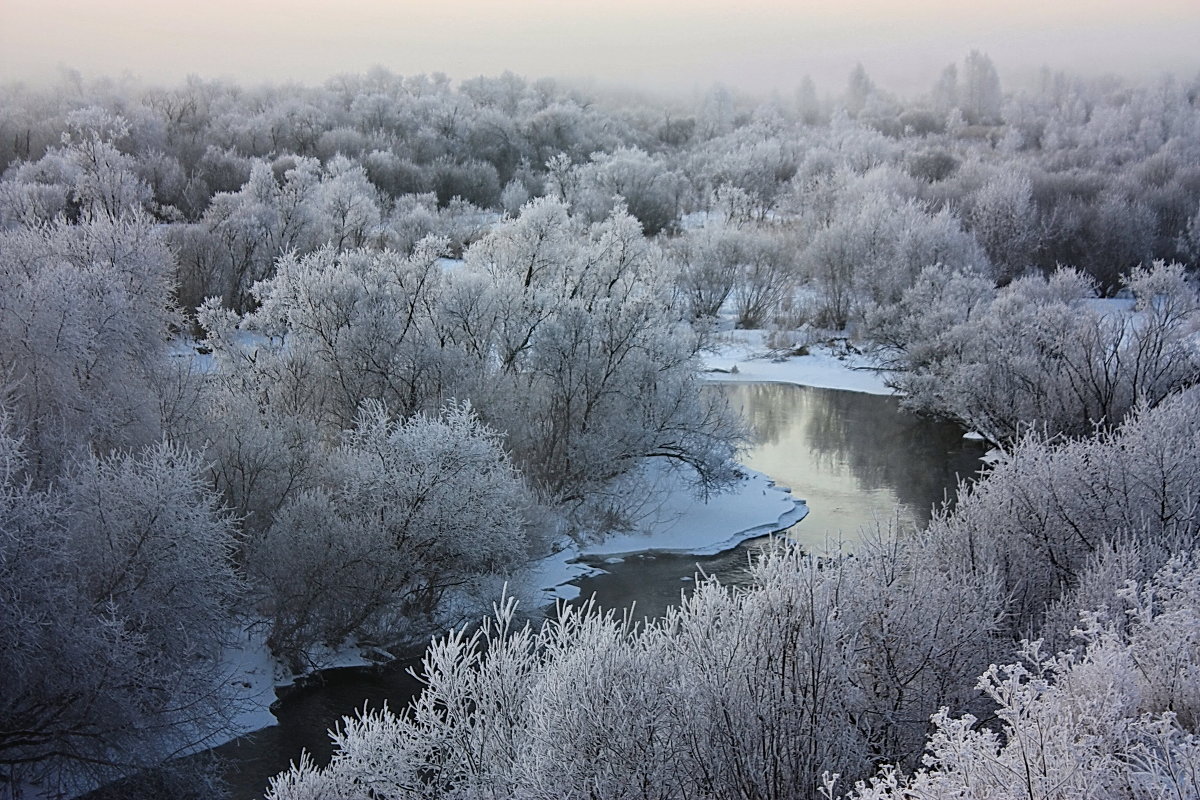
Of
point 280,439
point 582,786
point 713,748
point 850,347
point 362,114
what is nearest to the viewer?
point 582,786

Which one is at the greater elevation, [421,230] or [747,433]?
[421,230]

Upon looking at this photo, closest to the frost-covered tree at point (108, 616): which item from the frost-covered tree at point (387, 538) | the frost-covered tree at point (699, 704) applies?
the frost-covered tree at point (387, 538)

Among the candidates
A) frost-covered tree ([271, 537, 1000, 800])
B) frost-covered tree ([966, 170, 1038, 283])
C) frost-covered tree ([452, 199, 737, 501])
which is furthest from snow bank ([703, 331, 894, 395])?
frost-covered tree ([271, 537, 1000, 800])

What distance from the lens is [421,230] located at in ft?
123

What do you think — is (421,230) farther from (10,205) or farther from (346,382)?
(346,382)

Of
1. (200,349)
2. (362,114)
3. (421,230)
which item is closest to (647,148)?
(362,114)

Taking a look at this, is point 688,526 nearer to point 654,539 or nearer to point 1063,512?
point 654,539

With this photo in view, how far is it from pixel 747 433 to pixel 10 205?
1931 cm

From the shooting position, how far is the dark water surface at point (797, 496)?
1306 centimetres

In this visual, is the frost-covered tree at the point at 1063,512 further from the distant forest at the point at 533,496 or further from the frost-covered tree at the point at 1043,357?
the frost-covered tree at the point at 1043,357

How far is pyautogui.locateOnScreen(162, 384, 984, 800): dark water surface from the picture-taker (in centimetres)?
1306

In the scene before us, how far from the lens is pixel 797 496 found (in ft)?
74.3

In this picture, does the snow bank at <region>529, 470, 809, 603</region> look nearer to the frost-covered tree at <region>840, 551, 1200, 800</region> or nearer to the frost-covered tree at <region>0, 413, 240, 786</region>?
the frost-covered tree at <region>0, 413, 240, 786</region>

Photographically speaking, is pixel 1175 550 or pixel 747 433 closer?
pixel 1175 550
